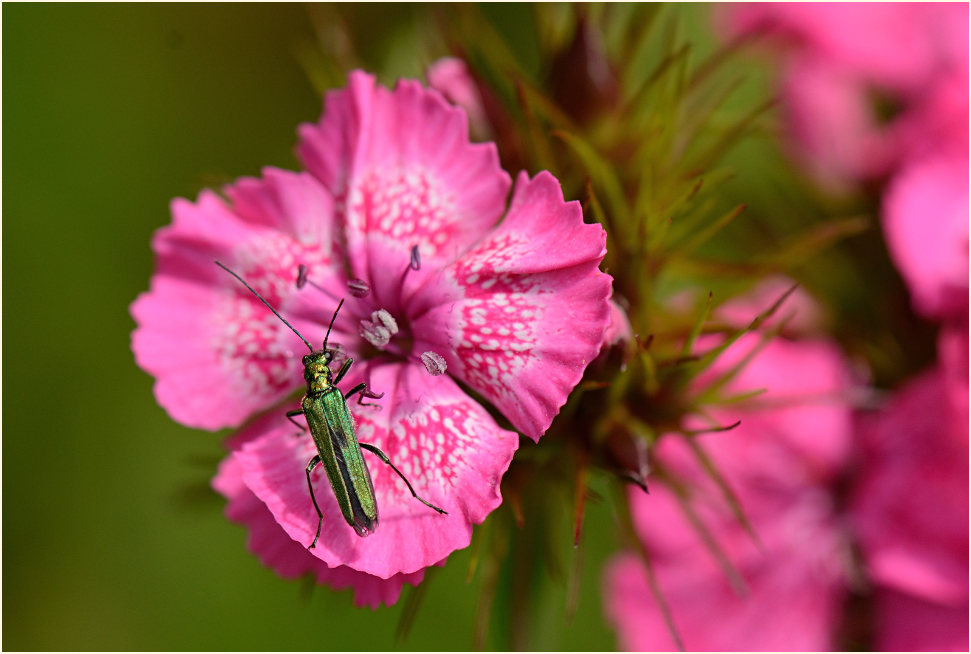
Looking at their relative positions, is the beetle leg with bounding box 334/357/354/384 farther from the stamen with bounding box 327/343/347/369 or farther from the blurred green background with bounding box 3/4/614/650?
the blurred green background with bounding box 3/4/614/650

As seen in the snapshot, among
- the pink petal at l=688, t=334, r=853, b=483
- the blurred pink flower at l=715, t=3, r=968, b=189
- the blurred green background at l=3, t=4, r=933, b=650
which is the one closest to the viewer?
the pink petal at l=688, t=334, r=853, b=483

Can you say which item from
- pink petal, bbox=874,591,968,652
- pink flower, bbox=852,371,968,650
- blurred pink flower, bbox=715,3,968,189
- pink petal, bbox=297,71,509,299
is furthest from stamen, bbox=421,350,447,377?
blurred pink flower, bbox=715,3,968,189

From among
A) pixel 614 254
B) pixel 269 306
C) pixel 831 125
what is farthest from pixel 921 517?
pixel 269 306

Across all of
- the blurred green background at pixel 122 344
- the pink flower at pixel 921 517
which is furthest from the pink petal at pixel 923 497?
the blurred green background at pixel 122 344

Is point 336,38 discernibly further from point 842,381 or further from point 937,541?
point 937,541

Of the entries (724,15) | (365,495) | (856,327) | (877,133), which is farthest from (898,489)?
(724,15)

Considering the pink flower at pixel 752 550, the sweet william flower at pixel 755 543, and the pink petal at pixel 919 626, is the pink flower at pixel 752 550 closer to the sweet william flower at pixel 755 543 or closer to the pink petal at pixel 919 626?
the sweet william flower at pixel 755 543
